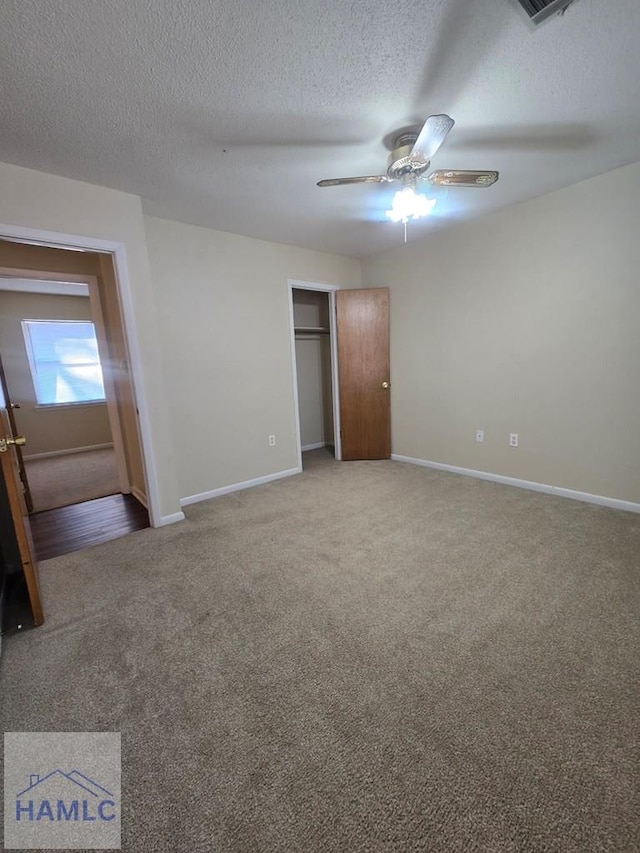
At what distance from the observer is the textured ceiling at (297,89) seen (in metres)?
1.25

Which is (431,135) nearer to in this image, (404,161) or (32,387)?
(404,161)

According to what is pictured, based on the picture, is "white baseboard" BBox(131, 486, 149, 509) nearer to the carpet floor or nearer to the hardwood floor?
the hardwood floor

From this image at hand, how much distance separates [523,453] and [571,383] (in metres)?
0.74

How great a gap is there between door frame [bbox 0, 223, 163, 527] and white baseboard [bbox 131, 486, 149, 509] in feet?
1.81

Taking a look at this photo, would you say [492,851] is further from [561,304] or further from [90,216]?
[90,216]

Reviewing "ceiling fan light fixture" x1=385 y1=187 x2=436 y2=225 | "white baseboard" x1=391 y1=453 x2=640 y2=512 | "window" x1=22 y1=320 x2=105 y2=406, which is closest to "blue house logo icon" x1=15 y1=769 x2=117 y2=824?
"ceiling fan light fixture" x1=385 y1=187 x2=436 y2=225

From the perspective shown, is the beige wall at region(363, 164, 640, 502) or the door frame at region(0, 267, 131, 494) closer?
the beige wall at region(363, 164, 640, 502)

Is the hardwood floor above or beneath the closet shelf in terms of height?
beneath

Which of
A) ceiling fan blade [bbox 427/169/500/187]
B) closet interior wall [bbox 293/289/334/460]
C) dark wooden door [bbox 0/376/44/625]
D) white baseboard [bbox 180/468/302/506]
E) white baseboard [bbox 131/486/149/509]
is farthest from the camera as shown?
closet interior wall [bbox 293/289/334/460]

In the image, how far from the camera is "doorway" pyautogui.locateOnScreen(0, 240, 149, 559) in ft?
9.82

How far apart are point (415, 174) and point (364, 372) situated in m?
2.37

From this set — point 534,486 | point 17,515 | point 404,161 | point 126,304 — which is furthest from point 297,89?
point 534,486
